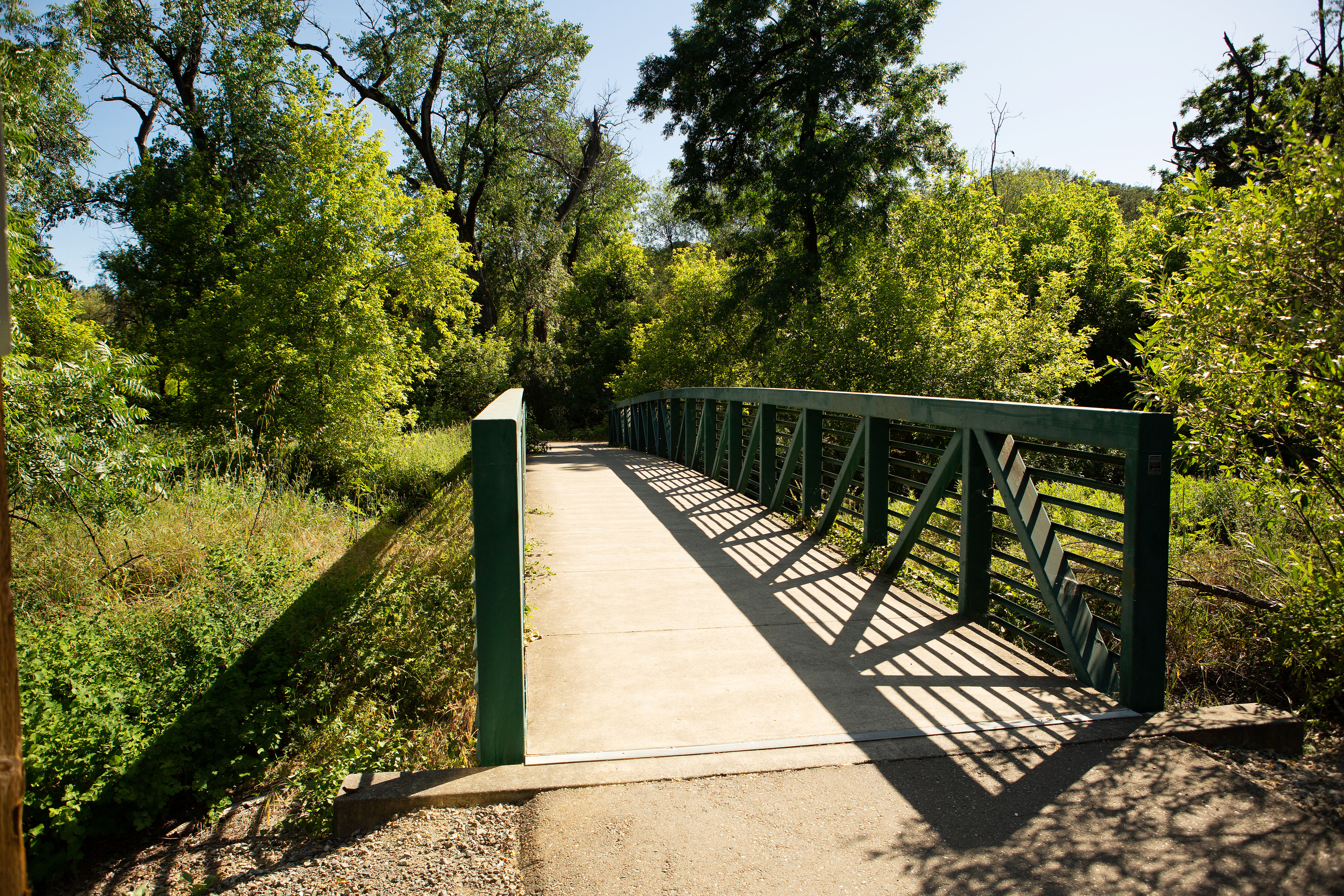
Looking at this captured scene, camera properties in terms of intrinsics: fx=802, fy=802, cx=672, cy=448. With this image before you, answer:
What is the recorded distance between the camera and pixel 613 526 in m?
7.44

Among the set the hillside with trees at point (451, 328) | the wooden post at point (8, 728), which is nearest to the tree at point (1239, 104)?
the hillside with trees at point (451, 328)

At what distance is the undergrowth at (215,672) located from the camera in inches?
126

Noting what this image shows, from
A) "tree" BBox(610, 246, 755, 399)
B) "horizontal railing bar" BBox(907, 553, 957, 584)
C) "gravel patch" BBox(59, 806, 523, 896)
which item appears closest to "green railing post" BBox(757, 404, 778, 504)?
"horizontal railing bar" BBox(907, 553, 957, 584)

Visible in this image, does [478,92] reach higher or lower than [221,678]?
higher

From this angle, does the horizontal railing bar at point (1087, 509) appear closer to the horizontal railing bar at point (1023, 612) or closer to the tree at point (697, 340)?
the horizontal railing bar at point (1023, 612)

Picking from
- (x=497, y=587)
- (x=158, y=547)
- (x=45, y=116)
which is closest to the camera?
(x=497, y=587)

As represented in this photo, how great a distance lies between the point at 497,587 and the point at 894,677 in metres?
1.95

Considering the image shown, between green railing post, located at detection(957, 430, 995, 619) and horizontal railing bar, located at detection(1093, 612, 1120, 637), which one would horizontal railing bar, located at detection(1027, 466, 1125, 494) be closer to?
green railing post, located at detection(957, 430, 995, 619)

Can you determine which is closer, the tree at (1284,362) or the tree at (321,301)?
the tree at (1284,362)

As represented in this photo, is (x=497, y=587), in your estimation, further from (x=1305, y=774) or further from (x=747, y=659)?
(x=1305, y=774)

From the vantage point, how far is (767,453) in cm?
812

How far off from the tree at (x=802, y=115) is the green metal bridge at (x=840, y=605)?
41.7ft

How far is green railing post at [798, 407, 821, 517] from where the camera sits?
22.2 ft

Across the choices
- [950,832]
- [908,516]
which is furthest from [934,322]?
[950,832]
